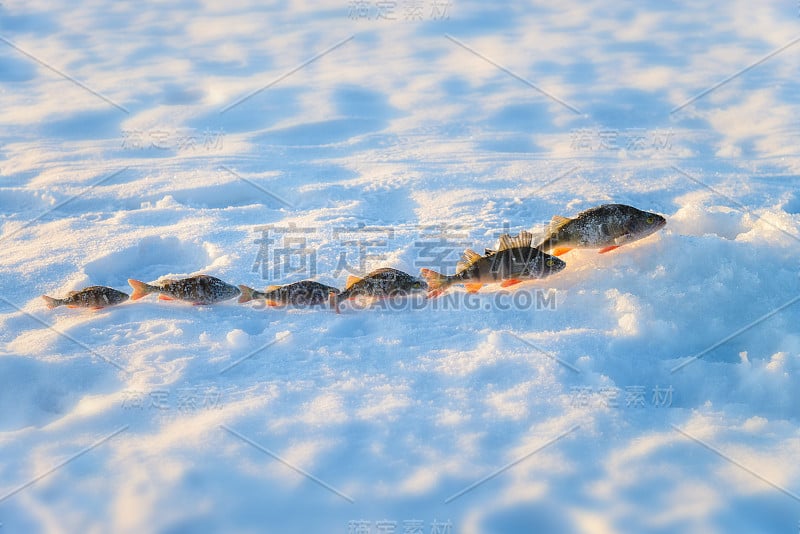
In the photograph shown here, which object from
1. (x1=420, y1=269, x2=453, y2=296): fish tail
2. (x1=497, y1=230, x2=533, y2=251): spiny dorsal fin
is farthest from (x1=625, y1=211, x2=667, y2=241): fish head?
(x1=420, y1=269, x2=453, y2=296): fish tail

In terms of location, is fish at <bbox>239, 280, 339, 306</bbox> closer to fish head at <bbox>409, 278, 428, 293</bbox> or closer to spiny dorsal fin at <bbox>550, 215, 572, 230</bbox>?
fish head at <bbox>409, 278, 428, 293</bbox>

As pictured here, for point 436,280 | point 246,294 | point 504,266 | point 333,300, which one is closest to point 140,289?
point 246,294

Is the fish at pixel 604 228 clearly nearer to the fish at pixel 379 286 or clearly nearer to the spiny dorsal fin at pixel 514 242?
the spiny dorsal fin at pixel 514 242

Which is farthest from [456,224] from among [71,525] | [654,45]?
[654,45]

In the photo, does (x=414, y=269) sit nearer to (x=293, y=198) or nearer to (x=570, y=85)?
(x=293, y=198)

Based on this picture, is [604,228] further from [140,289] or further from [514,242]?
[140,289]

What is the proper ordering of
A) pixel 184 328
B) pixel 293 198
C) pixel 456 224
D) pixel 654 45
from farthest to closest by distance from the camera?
pixel 654 45
pixel 293 198
pixel 456 224
pixel 184 328
